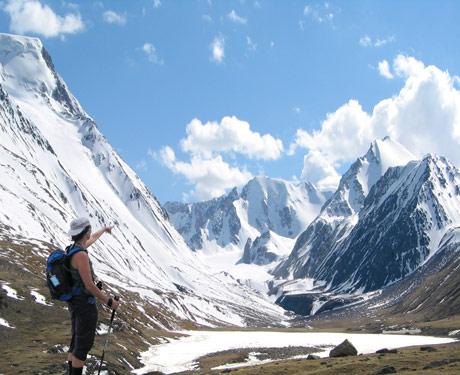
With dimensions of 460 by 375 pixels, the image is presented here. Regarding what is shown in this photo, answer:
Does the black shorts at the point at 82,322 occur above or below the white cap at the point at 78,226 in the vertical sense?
below

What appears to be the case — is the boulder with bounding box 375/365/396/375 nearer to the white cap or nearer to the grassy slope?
the grassy slope

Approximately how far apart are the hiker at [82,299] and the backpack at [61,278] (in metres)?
0.11

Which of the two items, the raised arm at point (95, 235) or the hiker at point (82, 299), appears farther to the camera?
the raised arm at point (95, 235)

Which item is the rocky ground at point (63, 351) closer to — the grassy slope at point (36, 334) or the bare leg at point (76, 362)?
the grassy slope at point (36, 334)

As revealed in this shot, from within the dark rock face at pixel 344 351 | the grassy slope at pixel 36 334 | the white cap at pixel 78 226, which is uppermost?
the grassy slope at pixel 36 334

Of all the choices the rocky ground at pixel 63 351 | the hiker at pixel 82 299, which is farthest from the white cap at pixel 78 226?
the rocky ground at pixel 63 351

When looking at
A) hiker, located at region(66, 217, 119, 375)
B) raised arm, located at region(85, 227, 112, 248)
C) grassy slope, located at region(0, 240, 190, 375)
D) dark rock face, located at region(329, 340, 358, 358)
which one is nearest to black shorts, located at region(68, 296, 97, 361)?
hiker, located at region(66, 217, 119, 375)

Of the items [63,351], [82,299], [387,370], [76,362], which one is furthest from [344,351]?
[82,299]

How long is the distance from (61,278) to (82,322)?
138cm

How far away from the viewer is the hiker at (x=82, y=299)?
15.8m

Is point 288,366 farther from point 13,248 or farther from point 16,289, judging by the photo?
point 13,248

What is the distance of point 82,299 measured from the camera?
1611 centimetres

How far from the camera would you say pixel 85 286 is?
15.9 meters

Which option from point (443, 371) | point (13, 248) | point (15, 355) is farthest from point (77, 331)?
point (13, 248)
